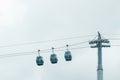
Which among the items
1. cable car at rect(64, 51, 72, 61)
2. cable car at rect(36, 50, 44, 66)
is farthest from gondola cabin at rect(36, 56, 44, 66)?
cable car at rect(64, 51, 72, 61)

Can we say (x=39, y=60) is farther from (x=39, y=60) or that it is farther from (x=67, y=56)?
(x=67, y=56)

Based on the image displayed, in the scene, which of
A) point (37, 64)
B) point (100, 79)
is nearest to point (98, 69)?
point (100, 79)

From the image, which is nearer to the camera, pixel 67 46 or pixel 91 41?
pixel 67 46

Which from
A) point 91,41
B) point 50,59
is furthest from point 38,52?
point 91,41

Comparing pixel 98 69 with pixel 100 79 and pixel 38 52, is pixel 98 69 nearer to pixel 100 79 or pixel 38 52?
pixel 100 79

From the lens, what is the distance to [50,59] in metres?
128

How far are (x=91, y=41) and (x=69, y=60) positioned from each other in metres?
6.35

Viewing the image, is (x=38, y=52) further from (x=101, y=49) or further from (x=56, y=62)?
(x=101, y=49)

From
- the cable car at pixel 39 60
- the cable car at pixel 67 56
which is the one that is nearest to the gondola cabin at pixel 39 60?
the cable car at pixel 39 60

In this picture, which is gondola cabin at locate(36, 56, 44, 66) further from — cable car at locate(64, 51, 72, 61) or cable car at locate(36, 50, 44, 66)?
cable car at locate(64, 51, 72, 61)

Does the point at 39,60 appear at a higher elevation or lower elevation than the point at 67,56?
lower

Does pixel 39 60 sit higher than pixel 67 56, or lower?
lower

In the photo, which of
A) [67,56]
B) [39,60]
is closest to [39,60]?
[39,60]

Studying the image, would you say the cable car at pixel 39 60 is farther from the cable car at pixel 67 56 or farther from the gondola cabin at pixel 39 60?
the cable car at pixel 67 56
